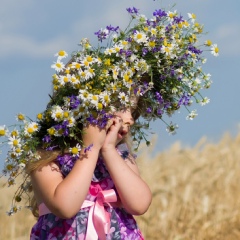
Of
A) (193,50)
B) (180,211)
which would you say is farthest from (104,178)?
(180,211)

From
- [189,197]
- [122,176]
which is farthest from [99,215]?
[189,197]

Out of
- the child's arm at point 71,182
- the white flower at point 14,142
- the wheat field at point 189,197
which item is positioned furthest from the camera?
the wheat field at point 189,197

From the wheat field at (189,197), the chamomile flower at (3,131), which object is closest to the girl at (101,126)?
the chamomile flower at (3,131)

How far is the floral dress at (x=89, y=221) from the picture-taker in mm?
4258

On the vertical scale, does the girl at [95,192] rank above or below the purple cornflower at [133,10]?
below

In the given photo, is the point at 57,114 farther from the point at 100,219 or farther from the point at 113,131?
the point at 100,219

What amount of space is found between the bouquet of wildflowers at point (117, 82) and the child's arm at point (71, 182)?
5 cm

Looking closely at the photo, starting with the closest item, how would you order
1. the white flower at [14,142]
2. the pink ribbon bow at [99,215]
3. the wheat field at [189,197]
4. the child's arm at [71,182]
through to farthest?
the child's arm at [71,182], the white flower at [14,142], the pink ribbon bow at [99,215], the wheat field at [189,197]

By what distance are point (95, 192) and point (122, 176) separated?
26cm

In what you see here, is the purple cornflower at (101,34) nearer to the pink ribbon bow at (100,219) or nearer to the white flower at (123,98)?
the white flower at (123,98)

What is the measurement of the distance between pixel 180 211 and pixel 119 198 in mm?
2517

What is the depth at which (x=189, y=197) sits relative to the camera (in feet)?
22.3

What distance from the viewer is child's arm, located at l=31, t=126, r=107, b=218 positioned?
4031 millimetres

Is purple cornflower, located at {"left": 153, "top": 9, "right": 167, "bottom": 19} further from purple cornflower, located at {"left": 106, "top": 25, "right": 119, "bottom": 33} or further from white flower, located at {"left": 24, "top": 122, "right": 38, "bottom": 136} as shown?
white flower, located at {"left": 24, "top": 122, "right": 38, "bottom": 136}
